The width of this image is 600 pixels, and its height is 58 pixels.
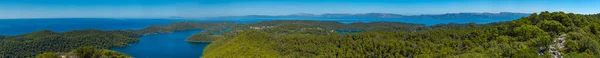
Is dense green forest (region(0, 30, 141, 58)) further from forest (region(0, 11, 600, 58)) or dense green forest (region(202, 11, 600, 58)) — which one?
dense green forest (region(202, 11, 600, 58))

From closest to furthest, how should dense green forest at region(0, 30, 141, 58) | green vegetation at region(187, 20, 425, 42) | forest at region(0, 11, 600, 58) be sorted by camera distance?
forest at region(0, 11, 600, 58), dense green forest at region(0, 30, 141, 58), green vegetation at region(187, 20, 425, 42)

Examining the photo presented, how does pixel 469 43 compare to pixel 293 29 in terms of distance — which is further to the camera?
pixel 293 29

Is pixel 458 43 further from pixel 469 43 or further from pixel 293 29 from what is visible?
pixel 293 29

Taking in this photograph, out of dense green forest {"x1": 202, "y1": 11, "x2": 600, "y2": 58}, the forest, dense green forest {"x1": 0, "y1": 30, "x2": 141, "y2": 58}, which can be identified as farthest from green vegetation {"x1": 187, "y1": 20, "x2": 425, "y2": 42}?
dense green forest {"x1": 202, "y1": 11, "x2": 600, "y2": 58}

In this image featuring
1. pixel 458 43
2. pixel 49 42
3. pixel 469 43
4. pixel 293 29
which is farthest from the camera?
pixel 293 29

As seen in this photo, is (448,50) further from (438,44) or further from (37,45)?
(37,45)

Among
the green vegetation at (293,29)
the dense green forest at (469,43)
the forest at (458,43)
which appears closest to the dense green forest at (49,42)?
the green vegetation at (293,29)

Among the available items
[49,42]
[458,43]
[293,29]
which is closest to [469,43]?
[458,43]

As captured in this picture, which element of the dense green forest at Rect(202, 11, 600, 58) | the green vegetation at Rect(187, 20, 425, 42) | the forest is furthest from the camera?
the green vegetation at Rect(187, 20, 425, 42)
